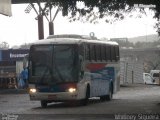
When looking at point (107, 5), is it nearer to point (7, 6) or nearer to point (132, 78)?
point (7, 6)

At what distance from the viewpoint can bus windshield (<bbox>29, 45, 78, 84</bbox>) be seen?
85.2 feet

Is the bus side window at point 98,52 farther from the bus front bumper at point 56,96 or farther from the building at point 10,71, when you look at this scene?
the building at point 10,71

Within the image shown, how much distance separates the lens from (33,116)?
21.2 meters

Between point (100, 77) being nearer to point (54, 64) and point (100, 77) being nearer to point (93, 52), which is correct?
point (93, 52)

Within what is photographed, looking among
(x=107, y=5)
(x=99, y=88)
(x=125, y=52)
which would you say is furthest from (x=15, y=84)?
(x=125, y=52)

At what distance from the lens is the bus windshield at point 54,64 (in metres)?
26.0

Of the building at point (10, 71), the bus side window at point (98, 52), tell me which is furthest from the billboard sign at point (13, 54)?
the bus side window at point (98, 52)

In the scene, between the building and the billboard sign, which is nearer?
the building

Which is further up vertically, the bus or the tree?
the tree

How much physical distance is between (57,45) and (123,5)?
4110 millimetres

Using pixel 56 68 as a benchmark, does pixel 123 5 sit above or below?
above

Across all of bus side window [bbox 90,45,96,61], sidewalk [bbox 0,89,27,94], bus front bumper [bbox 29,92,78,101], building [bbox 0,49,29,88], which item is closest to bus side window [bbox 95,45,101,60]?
bus side window [bbox 90,45,96,61]

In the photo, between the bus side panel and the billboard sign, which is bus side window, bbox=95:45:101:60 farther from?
the billboard sign

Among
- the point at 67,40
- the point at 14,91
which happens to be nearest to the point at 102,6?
the point at 67,40
